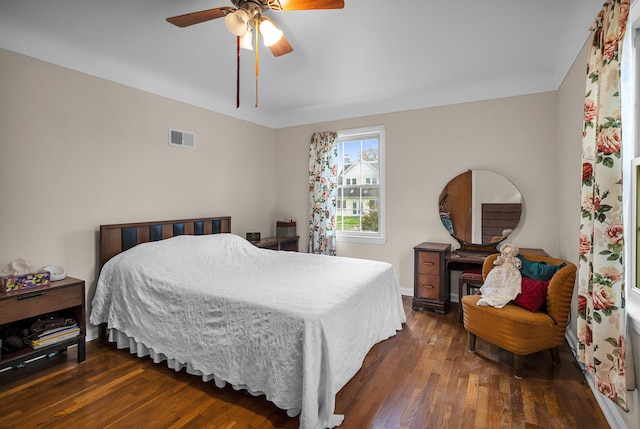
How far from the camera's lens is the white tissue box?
2266 millimetres

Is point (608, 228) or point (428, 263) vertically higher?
point (608, 228)

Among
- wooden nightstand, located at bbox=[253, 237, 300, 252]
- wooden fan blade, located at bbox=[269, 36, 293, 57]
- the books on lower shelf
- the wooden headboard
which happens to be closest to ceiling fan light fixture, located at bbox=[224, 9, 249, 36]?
wooden fan blade, located at bbox=[269, 36, 293, 57]

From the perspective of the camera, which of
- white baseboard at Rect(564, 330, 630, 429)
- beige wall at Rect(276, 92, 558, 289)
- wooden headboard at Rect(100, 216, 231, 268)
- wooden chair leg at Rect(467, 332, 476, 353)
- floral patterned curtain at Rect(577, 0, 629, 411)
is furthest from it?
beige wall at Rect(276, 92, 558, 289)

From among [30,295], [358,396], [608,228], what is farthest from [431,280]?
[30,295]

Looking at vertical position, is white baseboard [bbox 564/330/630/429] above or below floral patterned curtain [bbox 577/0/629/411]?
below

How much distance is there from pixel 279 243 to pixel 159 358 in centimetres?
226

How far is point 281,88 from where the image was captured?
393cm

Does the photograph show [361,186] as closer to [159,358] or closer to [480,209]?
[480,209]

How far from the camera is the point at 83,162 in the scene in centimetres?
293

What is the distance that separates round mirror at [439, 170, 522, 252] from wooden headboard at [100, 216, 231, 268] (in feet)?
9.55

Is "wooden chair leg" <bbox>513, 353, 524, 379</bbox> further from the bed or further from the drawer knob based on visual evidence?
the drawer knob

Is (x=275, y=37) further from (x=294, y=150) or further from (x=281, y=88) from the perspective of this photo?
(x=294, y=150)

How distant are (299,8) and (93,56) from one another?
220 centimetres

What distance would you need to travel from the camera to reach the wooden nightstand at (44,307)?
2.22m
